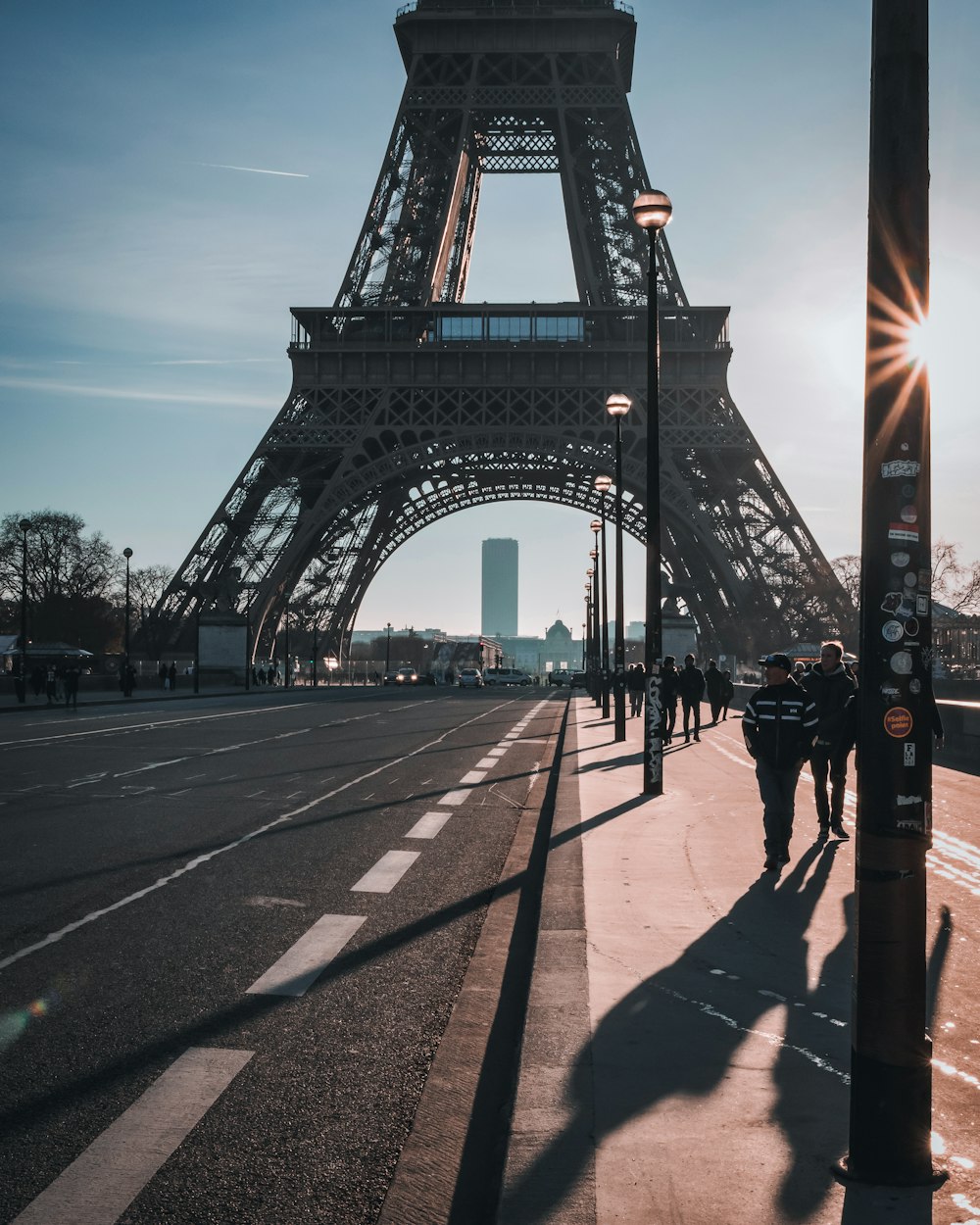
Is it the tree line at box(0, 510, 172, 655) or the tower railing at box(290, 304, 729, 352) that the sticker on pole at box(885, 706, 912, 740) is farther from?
the tree line at box(0, 510, 172, 655)

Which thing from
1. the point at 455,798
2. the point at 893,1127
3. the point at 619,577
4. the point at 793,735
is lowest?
the point at 455,798

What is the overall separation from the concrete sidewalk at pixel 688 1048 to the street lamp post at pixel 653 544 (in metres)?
4.10

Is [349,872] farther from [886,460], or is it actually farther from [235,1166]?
[886,460]

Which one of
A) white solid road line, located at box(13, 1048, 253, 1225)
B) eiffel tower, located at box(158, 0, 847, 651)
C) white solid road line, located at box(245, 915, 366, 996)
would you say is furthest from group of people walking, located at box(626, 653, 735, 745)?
eiffel tower, located at box(158, 0, 847, 651)

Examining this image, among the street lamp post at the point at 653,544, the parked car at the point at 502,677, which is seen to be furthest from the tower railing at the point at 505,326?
the street lamp post at the point at 653,544

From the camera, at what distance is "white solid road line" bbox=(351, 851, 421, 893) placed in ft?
28.4

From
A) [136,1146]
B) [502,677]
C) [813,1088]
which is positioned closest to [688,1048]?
[813,1088]

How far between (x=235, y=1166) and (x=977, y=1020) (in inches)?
128

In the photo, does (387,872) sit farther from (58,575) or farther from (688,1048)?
(58,575)

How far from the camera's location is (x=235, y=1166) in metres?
3.94

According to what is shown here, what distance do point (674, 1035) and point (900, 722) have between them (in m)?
2.06

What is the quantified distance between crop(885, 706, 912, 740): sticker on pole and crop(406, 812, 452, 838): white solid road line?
8.04m

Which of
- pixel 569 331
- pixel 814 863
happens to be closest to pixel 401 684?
pixel 569 331

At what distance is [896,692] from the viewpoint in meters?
3.64
